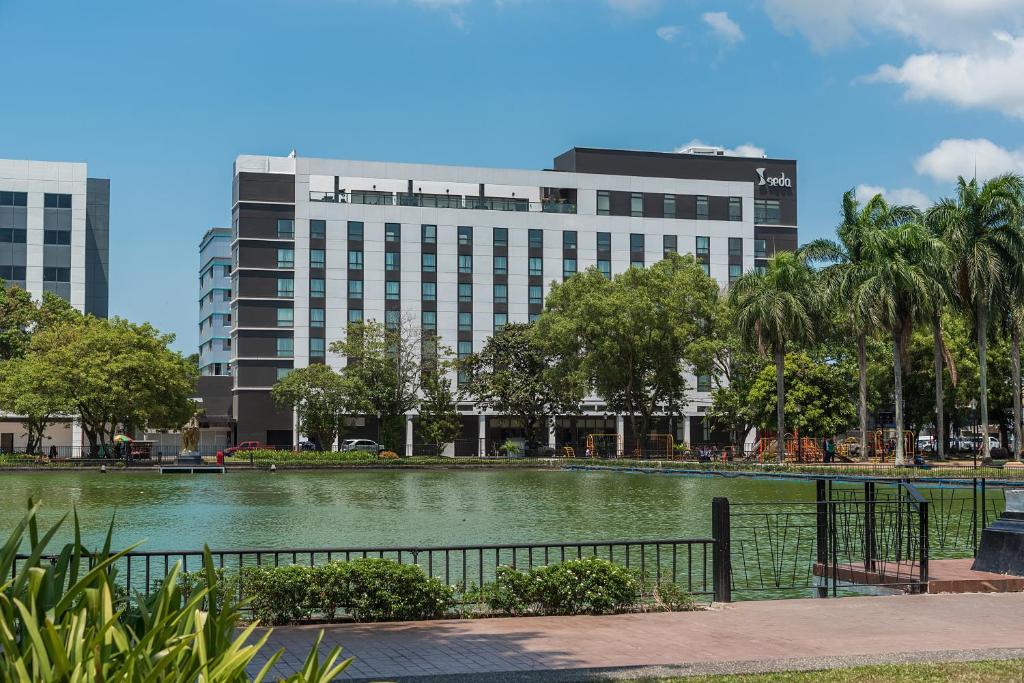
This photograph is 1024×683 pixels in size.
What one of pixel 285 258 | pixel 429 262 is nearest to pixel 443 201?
pixel 429 262

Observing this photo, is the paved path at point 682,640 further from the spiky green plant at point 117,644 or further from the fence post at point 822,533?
the spiky green plant at point 117,644

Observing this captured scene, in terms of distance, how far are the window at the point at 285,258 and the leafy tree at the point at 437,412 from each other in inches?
685

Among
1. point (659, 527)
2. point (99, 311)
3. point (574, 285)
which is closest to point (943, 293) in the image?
point (574, 285)

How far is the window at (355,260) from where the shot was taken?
3590 inches

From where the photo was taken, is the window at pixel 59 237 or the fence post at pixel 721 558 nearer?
the fence post at pixel 721 558

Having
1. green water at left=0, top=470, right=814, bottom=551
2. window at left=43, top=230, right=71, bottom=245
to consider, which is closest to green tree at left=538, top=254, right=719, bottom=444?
green water at left=0, top=470, right=814, bottom=551

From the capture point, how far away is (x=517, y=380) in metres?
83.4

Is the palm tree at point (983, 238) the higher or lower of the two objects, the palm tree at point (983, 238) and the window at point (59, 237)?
the lower

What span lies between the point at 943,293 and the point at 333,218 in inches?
1997

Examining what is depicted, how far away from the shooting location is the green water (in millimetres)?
27625

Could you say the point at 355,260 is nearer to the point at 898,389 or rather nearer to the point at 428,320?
the point at 428,320

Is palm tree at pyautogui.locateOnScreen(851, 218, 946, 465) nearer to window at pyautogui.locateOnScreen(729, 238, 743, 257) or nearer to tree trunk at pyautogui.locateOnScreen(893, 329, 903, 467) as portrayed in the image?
tree trunk at pyautogui.locateOnScreen(893, 329, 903, 467)

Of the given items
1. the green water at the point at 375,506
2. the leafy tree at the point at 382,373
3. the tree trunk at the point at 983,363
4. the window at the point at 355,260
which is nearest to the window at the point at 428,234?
the window at the point at 355,260

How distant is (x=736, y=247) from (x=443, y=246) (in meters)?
25.4
